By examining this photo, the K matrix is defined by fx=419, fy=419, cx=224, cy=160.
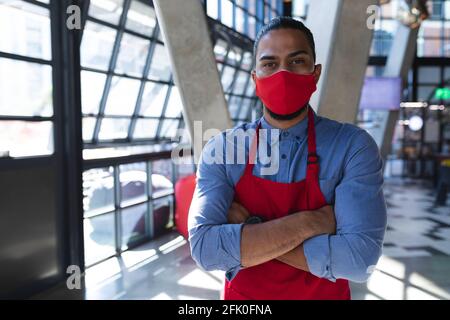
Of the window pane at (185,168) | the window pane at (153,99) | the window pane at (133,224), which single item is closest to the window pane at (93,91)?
the window pane at (153,99)

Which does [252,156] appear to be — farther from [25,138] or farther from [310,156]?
[25,138]

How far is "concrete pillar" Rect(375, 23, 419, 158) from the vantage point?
12.9 m

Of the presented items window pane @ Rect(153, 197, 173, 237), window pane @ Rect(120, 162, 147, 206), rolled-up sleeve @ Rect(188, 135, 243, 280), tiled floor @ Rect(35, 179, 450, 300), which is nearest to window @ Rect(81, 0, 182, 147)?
window pane @ Rect(120, 162, 147, 206)

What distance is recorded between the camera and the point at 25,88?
5.19 metres

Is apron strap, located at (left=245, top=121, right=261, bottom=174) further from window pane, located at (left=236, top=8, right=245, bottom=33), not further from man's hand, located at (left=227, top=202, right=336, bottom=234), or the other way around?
window pane, located at (left=236, top=8, right=245, bottom=33)

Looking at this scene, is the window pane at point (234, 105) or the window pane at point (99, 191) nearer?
the window pane at point (99, 191)

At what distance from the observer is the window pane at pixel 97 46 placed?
849 centimetres

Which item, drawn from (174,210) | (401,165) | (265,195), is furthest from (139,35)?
(401,165)

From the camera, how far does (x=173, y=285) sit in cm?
532

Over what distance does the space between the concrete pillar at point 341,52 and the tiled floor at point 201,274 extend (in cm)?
223

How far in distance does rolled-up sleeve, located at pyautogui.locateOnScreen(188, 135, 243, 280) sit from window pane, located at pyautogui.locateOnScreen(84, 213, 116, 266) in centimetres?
484

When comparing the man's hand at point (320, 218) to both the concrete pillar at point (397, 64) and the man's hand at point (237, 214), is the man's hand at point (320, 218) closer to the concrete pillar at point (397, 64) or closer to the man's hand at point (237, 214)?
the man's hand at point (237, 214)

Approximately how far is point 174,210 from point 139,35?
413 centimetres

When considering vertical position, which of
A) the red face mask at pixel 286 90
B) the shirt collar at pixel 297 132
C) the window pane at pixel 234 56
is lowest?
the shirt collar at pixel 297 132
